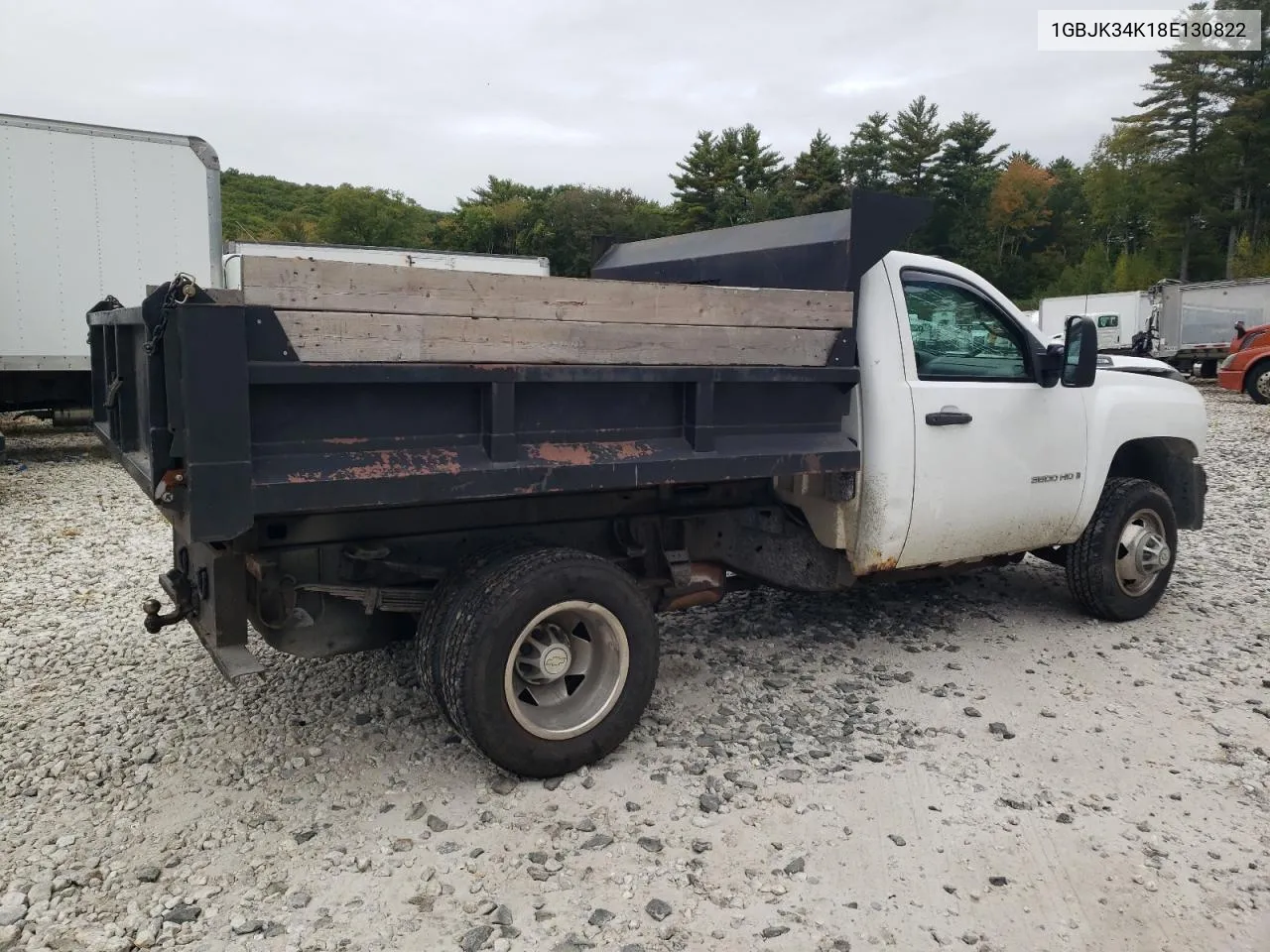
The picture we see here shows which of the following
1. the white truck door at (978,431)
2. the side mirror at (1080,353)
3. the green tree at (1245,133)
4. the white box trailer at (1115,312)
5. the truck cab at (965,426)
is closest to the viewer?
the truck cab at (965,426)

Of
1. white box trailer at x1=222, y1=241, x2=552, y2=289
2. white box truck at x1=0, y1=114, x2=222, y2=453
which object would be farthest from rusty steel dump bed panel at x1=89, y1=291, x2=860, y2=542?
white box truck at x1=0, y1=114, x2=222, y2=453

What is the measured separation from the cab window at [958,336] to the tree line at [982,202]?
44.4 m

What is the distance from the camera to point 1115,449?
5285mm

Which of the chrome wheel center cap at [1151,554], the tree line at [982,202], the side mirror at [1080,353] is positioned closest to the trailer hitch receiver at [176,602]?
the side mirror at [1080,353]

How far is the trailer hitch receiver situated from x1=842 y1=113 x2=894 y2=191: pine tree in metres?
59.6

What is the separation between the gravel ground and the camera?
275cm

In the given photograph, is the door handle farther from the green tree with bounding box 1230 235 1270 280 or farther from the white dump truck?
the green tree with bounding box 1230 235 1270 280

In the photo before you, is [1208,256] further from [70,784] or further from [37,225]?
[70,784]

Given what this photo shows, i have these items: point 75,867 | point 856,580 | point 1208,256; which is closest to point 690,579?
point 856,580

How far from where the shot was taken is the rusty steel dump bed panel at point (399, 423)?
9.13 feet

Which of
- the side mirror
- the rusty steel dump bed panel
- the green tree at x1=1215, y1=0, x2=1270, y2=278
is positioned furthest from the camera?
the green tree at x1=1215, y1=0, x2=1270, y2=278

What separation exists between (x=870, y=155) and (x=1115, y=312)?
34.3 metres

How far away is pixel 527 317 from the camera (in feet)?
10.8

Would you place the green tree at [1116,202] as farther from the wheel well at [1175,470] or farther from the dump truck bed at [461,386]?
the dump truck bed at [461,386]
